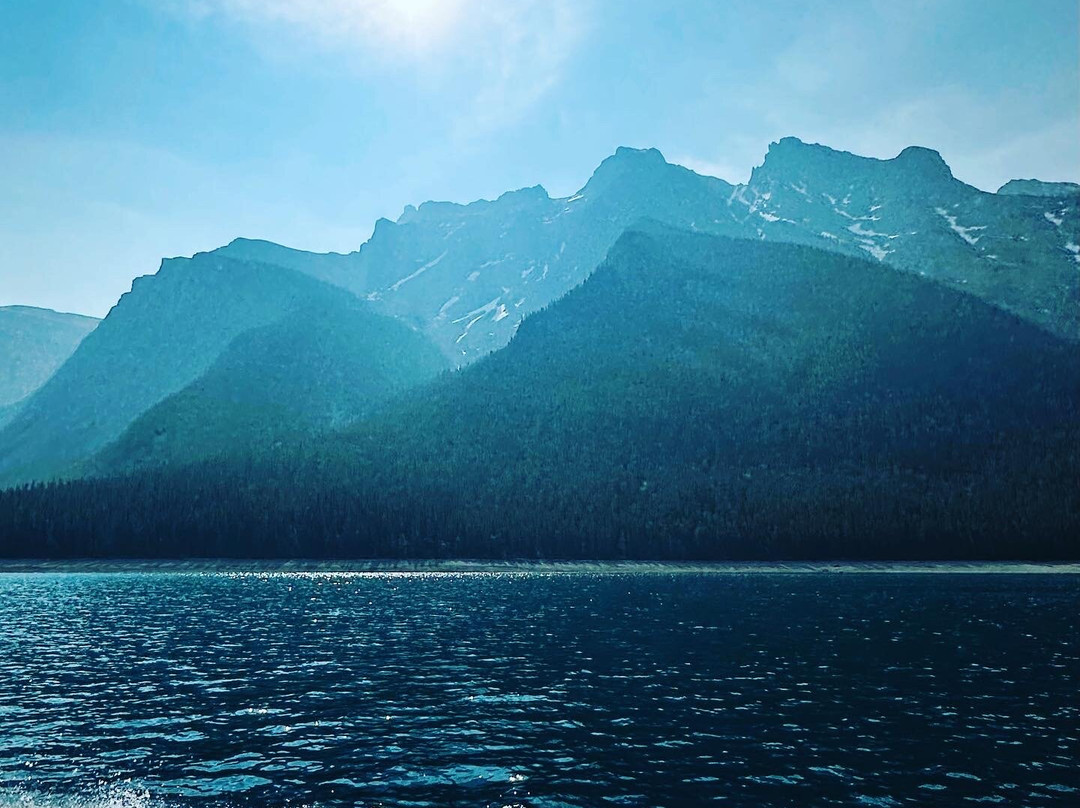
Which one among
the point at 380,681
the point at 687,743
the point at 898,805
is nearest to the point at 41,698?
the point at 380,681

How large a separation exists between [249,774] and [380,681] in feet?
79.0

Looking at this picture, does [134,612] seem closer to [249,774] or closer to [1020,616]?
[249,774]

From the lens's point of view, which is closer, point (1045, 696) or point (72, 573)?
point (1045, 696)

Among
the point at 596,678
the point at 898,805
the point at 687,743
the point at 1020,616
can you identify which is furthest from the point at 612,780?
the point at 1020,616

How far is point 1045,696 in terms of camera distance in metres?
57.2

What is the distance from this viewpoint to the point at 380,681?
6334cm

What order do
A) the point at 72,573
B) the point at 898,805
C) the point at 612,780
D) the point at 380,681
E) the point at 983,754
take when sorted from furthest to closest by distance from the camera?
the point at 72,573 < the point at 380,681 < the point at 983,754 < the point at 612,780 < the point at 898,805

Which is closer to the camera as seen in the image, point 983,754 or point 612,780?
point 612,780

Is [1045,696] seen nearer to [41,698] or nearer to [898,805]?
[898,805]

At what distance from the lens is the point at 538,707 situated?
178 ft

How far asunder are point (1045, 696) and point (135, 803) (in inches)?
2354

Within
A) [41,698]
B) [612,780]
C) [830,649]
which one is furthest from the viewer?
[830,649]

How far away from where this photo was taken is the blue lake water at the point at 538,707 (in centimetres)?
3803

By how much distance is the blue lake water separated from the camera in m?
38.0
